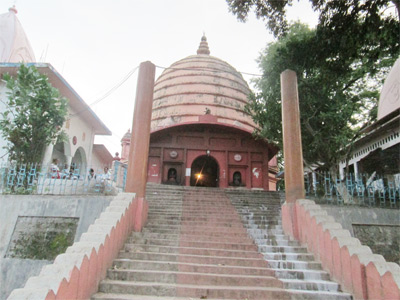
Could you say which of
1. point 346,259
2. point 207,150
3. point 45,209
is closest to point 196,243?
point 346,259

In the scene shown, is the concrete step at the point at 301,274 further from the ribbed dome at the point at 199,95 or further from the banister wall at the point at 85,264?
the ribbed dome at the point at 199,95

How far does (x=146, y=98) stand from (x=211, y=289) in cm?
449

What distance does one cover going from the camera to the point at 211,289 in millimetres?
4195

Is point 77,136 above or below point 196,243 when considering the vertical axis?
above

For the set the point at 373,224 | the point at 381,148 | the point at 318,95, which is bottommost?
the point at 373,224

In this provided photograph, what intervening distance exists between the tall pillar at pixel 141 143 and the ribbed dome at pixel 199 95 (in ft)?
26.4

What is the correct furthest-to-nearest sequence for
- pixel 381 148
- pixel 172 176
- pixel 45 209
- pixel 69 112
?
pixel 172 176
pixel 69 112
pixel 381 148
pixel 45 209

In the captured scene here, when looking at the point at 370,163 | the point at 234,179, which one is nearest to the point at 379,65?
the point at 370,163

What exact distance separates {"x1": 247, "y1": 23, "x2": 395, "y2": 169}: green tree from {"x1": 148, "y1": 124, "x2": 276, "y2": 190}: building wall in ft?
9.77

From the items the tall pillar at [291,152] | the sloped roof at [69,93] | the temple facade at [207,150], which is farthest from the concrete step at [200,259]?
the temple facade at [207,150]

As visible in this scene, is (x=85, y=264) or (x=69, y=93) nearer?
(x=85, y=264)

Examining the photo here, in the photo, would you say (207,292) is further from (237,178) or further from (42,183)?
(237,178)

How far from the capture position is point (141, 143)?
6828 mm

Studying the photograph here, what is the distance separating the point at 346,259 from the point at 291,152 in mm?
2915
